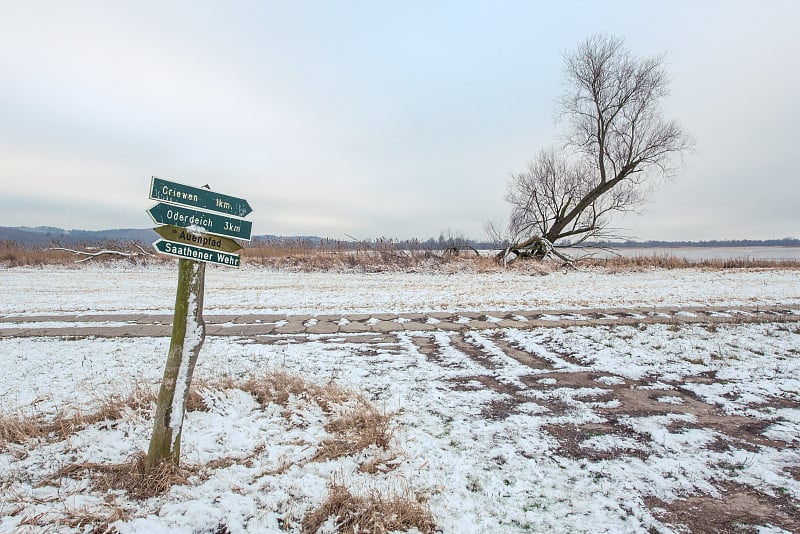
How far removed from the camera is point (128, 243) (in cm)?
2292

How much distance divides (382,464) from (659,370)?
14.1ft

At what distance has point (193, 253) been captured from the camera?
8.91ft

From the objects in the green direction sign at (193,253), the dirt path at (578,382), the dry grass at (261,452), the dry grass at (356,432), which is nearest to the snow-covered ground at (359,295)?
the dirt path at (578,382)

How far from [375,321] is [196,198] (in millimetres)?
5768

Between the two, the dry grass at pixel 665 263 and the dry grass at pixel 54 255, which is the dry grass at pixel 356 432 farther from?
the dry grass at pixel 54 255

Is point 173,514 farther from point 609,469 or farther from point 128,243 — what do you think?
Result: point 128,243

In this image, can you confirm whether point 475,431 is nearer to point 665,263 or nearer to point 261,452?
point 261,452

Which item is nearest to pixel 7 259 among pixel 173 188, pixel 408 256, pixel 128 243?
pixel 128 243

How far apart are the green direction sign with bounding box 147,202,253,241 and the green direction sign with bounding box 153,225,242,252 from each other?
0.04 m

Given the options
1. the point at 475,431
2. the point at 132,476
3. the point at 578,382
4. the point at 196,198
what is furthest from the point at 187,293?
the point at 578,382

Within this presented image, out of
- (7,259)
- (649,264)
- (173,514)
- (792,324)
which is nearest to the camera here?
(173,514)

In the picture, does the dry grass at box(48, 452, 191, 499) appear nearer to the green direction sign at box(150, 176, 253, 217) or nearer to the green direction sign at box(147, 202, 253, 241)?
the green direction sign at box(147, 202, 253, 241)

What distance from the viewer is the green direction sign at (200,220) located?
2607 mm

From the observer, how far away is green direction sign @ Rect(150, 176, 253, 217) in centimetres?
260
